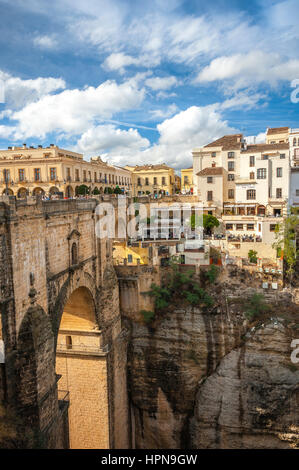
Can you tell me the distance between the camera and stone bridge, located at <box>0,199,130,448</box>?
9344mm

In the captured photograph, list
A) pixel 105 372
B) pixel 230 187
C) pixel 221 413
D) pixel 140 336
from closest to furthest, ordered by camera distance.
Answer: pixel 105 372 → pixel 221 413 → pixel 140 336 → pixel 230 187

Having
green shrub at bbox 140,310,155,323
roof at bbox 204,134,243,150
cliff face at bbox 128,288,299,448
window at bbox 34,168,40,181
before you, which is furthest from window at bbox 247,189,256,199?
window at bbox 34,168,40,181

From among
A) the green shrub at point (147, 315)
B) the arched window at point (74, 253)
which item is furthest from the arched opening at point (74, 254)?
the green shrub at point (147, 315)

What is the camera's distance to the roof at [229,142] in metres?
34.2

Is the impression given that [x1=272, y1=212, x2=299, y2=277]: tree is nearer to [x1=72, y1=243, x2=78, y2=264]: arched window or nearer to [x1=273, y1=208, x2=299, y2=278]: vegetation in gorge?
[x1=273, y1=208, x2=299, y2=278]: vegetation in gorge

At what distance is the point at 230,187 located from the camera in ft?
112

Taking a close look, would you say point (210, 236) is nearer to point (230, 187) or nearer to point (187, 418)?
point (230, 187)

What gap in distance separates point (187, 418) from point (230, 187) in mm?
22435

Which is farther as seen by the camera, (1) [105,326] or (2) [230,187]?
(2) [230,187]

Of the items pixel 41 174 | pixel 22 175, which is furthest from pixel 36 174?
pixel 22 175

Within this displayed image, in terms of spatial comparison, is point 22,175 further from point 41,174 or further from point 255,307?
point 255,307

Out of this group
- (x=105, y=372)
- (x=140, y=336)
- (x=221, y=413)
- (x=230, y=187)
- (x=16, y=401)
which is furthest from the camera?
(x=230, y=187)

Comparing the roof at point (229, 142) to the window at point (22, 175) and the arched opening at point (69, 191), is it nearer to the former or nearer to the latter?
the arched opening at point (69, 191)

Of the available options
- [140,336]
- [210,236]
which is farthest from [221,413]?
[210,236]
